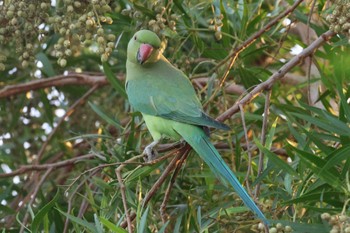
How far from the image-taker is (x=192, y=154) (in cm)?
276

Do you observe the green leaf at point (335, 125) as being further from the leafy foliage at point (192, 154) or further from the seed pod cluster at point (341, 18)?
the seed pod cluster at point (341, 18)

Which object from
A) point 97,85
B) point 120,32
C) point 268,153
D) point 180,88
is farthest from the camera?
point 97,85

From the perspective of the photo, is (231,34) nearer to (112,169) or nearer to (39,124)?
(112,169)

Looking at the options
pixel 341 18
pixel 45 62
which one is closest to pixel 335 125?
pixel 341 18

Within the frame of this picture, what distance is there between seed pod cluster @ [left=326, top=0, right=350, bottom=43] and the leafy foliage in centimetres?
17

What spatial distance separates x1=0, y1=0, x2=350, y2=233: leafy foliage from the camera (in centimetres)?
213

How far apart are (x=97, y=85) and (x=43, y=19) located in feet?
3.26

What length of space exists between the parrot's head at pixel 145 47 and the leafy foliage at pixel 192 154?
0.11ft

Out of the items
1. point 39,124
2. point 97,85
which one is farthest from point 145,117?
point 39,124

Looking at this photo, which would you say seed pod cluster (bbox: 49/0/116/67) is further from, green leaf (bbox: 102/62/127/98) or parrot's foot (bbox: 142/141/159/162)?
green leaf (bbox: 102/62/127/98)

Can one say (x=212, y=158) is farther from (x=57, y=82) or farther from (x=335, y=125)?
(x=57, y=82)

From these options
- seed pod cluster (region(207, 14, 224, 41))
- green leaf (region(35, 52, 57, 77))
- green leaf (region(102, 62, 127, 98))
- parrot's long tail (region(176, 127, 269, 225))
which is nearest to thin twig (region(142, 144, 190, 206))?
parrot's long tail (region(176, 127, 269, 225))

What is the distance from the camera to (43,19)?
7.66 feet

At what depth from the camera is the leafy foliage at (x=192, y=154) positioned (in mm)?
2131
